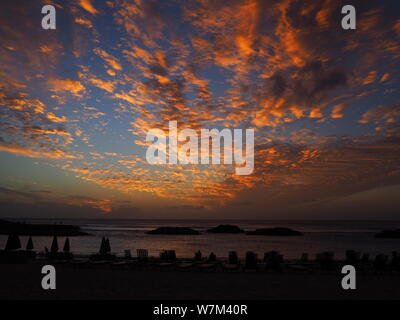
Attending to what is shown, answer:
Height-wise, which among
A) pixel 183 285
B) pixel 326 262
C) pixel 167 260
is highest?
pixel 326 262

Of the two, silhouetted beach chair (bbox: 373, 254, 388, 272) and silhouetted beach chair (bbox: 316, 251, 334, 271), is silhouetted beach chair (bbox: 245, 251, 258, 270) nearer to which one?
silhouetted beach chair (bbox: 316, 251, 334, 271)

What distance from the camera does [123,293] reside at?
1197 cm

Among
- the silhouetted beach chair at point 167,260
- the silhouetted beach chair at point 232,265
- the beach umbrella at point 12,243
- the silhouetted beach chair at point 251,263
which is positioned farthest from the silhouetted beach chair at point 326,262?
the beach umbrella at point 12,243

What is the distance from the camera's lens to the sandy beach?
11789mm

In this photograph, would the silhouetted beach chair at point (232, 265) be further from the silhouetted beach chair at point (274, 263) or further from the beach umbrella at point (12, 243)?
the beach umbrella at point (12, 243)

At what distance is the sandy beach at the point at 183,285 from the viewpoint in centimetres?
1179

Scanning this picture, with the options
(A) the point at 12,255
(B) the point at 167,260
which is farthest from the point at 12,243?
(B) the point at 167,260

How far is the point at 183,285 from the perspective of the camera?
44.2 feet

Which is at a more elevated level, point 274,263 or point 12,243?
point 12,243

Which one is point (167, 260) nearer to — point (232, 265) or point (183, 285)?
point (232, 265)

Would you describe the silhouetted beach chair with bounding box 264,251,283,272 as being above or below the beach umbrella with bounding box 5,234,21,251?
below

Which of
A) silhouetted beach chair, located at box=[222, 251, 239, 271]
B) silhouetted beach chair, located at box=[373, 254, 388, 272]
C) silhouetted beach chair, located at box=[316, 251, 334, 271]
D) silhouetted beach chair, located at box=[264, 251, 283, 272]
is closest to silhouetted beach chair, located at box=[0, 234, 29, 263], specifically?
silhouetted beach chair, located at box=[222, 251, 239, 271]
